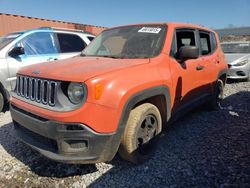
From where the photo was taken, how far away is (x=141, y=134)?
3.43 m

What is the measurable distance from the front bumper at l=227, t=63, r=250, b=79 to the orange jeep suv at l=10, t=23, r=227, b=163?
17.1ft

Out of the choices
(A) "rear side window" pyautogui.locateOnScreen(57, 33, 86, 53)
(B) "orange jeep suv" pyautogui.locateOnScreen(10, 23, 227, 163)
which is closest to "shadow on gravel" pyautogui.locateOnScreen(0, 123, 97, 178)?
(B) "orange jeep suv" pyautogui.locateOnScreen(10, 23, 227, 163)

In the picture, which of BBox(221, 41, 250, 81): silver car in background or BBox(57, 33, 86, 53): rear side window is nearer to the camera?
BBox(57, 33, 86, 53): rear side window

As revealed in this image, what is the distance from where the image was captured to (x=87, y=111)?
2.72 m

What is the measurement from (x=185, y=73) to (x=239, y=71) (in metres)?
5.87

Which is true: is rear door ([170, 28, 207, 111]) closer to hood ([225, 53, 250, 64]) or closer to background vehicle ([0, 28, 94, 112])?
background vehicle ([0, 28, 94, 112])

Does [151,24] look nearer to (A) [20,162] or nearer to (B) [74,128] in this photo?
(B) [74,128]

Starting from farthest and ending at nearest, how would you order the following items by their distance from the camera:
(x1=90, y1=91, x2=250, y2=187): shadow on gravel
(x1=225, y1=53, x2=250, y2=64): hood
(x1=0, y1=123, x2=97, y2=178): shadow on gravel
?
(x1=225, y1=53, x2=250, y2=64): hood → (x1=0, y1=123, x2=97, y2=178): shadow on gravel → (x1=90, y1=91, x2=250, y2=187): shadow on gravel

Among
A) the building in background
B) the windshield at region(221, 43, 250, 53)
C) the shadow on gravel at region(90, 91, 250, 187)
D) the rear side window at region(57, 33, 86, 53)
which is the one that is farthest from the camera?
the building in background

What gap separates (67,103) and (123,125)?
65 cm

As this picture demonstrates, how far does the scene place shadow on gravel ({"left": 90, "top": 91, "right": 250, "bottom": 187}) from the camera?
314 cm

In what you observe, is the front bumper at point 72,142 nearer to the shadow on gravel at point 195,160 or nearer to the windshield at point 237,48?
the shadow on gravel at point 195,160

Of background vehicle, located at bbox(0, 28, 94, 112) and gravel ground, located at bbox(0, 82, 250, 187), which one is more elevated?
background vehicle, located at bbox(0, 28, 94, 112)

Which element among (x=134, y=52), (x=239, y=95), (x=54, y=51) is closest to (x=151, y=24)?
(x=134, y=52)
